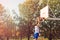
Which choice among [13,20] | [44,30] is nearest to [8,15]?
[13,20]

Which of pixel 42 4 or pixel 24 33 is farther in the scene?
pixel 24 33

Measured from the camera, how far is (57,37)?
1243 cm

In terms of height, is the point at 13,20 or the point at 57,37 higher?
the point at 13,20

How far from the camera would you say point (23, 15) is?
12.3 metres

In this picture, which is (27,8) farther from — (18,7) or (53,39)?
(53,39)

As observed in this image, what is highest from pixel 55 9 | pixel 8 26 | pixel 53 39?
pixel 55 9

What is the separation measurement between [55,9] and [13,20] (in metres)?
2.62

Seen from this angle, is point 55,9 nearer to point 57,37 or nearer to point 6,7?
point 57,37

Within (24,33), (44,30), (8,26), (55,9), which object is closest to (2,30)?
(8,26)

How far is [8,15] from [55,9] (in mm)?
2730

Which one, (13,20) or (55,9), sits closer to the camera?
(55,9)

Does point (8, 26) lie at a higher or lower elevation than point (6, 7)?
lower

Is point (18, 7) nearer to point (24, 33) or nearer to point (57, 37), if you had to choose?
point (24, 33)

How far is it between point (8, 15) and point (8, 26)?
2.09 feet
